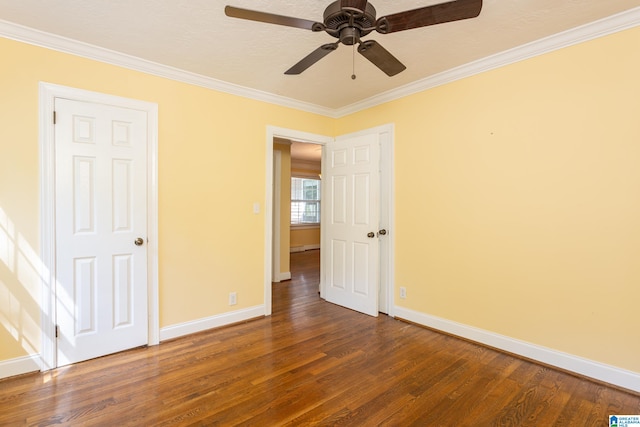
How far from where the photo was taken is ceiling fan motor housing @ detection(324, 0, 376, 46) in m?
1.58

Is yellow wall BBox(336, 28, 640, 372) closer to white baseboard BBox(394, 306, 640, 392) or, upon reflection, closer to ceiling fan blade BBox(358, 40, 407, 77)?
white baseboard BBox(394, 306, 640, 392)

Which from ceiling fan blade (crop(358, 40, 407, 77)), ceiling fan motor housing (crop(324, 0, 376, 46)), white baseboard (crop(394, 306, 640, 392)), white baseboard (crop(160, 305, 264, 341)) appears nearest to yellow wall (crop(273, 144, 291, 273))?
A: white baseboard (crop(160, 305, 264, 341))

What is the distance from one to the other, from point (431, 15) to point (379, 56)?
1.35ft

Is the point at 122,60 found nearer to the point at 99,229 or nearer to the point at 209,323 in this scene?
the point at 99,229

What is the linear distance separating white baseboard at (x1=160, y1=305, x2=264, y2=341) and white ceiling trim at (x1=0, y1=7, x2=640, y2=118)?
2.42 meters

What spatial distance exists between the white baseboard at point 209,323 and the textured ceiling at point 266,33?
251cm

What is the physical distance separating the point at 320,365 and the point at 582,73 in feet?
10.00

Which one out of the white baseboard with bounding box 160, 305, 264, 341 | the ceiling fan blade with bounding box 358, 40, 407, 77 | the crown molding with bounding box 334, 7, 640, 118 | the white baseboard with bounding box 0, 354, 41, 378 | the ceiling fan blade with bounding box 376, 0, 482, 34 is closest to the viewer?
the ceiling fan blade with bounding box 376, 0, 482, 34

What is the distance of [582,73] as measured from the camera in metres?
2.31

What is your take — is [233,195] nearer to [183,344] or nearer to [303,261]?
[183,344]

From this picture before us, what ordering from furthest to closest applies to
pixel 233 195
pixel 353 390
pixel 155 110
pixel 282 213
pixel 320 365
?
pixel 282 213 → pixel 233 195 → pixel 155 110 → pixel 320 365 → pixel 353 390

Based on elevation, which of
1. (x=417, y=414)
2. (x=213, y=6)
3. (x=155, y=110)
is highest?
(x=213, y=6)

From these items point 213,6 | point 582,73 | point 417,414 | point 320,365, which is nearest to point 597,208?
point 582,73

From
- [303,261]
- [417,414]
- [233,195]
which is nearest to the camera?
[417,414]
